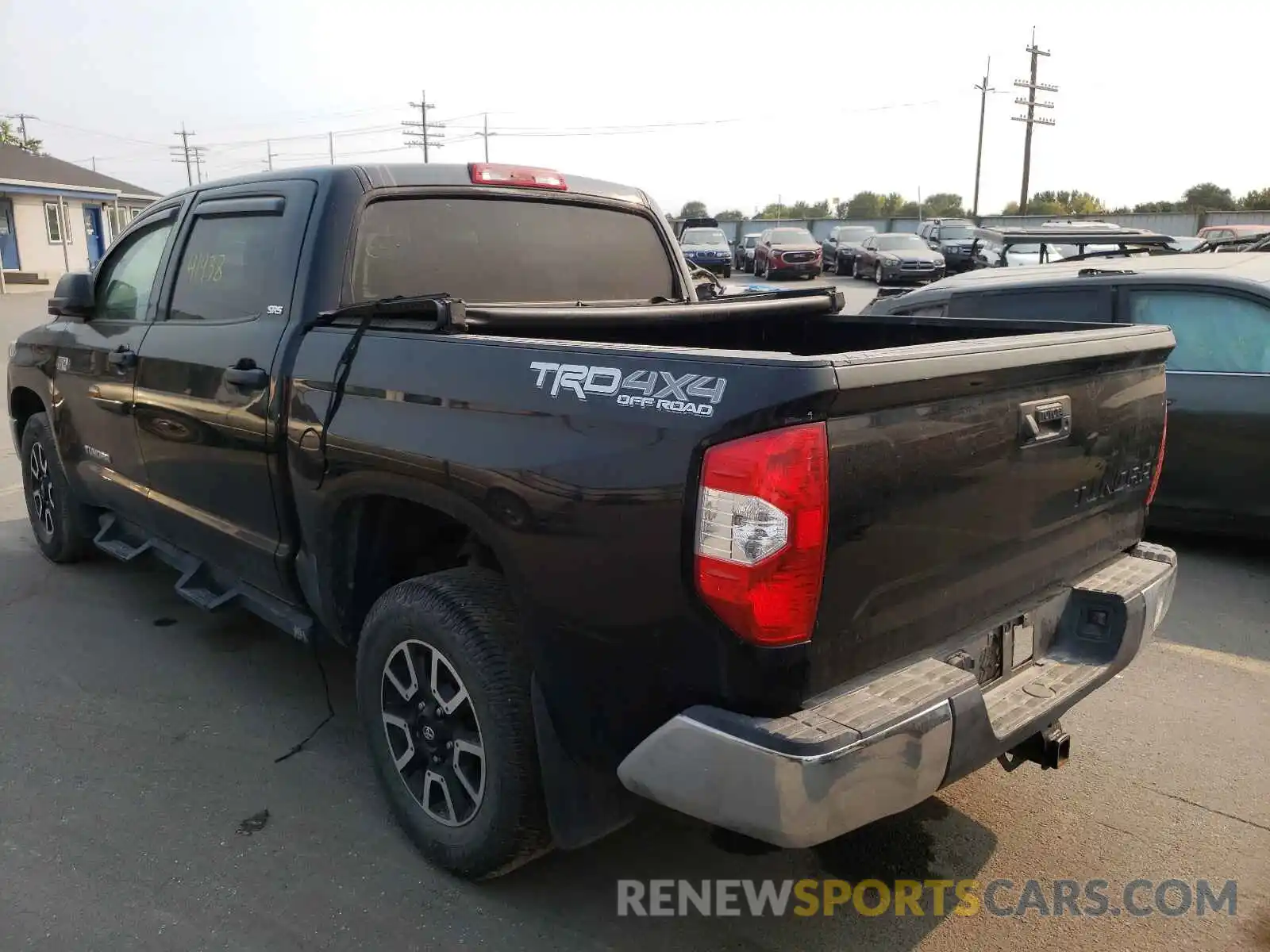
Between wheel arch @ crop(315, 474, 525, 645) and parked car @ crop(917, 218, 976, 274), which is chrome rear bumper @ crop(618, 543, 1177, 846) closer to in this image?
wheel arch @ crop(315, 474, 525, 645)

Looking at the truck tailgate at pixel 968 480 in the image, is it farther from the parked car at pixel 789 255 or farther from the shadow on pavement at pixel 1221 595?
the parked car at pixel 789 255

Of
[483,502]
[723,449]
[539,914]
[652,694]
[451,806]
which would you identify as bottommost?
[539,914]

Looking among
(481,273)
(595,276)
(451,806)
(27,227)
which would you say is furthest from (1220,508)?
(27,227)

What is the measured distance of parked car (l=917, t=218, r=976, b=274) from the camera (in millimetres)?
29016

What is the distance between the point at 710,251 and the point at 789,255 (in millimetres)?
2628

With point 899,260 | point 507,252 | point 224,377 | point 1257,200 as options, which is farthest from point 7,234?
point 1257,200

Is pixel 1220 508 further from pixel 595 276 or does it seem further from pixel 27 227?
pixel 27 227

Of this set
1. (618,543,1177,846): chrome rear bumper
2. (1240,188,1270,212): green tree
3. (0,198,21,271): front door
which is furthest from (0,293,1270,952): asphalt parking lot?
(1240,188,1270,212): green tree

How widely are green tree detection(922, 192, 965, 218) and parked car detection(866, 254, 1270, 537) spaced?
203 ft

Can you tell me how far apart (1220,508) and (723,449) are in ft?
14.8

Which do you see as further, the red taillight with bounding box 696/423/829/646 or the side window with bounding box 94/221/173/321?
the side window with bounding box 94/221/173/321

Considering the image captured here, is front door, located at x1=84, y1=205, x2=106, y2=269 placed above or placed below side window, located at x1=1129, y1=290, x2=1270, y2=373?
above

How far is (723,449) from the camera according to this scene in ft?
6.68

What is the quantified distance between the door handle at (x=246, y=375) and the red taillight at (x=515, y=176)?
3.64ft
